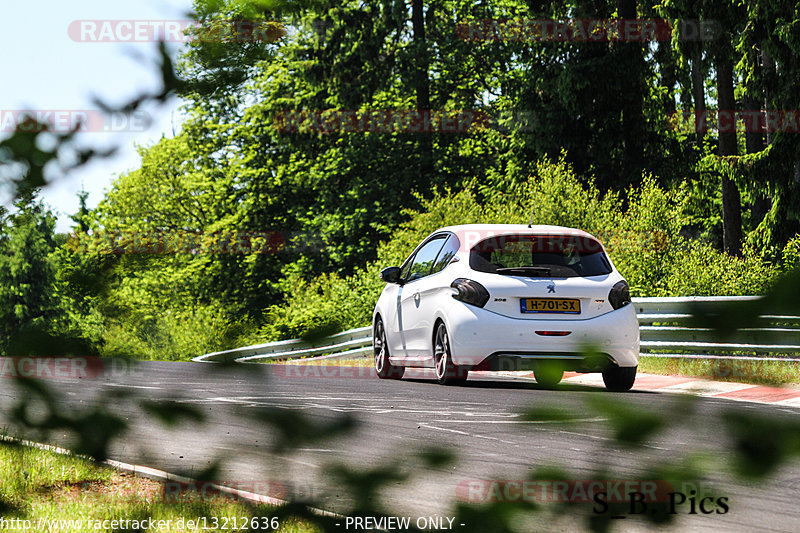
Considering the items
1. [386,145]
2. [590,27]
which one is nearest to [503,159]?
[386,145]

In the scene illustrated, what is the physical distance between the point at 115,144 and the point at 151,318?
35cm

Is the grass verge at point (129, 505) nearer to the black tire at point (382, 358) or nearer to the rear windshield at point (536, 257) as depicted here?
the rear windshield at point (536, 257)

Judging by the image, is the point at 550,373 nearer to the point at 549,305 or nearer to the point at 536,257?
the point at 549,305

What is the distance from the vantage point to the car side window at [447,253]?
422 inches

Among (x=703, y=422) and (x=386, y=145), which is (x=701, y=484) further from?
(x=386, y=145)

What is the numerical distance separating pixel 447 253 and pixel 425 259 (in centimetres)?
Answer: 87

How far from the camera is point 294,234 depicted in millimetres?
36875

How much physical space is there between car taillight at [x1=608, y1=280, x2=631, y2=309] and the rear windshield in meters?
0.22

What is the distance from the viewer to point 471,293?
394 inches

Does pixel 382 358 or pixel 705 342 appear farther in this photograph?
pixel 382 358

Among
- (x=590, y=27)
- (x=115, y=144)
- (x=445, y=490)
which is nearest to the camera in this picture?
(x=445, y=490)

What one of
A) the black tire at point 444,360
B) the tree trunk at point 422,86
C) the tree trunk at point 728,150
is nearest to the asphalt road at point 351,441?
the black tire at point 444,360

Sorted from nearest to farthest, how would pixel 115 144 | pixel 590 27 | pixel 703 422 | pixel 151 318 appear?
1. pixel 703 422
2. pixel 151 318
3. pixel 115 144
4. pixel 590 27

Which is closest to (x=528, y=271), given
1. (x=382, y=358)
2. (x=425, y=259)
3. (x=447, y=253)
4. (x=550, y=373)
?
(x=447, y=253)
